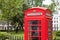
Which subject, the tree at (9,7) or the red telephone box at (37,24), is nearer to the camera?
the red telephone box at (37,24)

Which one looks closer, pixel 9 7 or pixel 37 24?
pixel 37 24

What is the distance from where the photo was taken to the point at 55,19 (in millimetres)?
32750

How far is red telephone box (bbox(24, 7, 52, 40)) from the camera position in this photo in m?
10.8

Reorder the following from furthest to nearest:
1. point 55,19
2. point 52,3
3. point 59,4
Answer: point 55,19 → point 59,4 → point 52,3

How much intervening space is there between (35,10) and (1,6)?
13.9m

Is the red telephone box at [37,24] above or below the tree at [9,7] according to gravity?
below

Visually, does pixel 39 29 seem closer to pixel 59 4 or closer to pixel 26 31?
pixel 26 31

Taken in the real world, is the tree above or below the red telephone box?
above

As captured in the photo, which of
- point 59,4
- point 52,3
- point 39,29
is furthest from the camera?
point 59,4

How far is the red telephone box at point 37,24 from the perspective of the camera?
424 inches

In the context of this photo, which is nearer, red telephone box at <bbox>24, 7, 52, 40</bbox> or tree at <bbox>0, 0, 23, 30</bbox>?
red telephone box at <bbox>24, 7, 52, 40</bbox>

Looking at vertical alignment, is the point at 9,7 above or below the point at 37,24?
above

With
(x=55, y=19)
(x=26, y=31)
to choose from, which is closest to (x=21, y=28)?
(x=55, y=19)

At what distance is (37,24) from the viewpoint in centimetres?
1077
